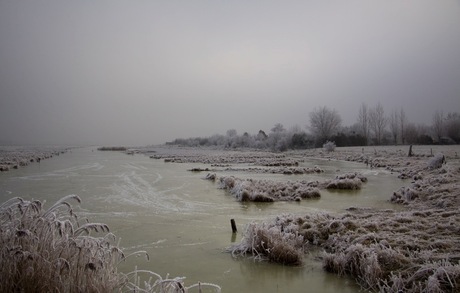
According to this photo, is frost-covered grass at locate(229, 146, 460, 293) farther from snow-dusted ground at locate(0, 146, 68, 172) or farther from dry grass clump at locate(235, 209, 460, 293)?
snow-dusted ground at locate(0, 146, 68, 172)

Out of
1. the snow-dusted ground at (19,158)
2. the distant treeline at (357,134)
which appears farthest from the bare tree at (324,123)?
the snow-dusted ground at (19,158)

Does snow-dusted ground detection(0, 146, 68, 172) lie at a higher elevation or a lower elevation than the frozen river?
higher

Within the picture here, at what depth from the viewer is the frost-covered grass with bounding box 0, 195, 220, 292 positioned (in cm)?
423

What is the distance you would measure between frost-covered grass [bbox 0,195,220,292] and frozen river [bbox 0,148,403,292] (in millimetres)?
2420

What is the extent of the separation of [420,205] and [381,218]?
13.7 ft

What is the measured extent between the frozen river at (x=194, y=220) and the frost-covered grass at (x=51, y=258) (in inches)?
95.3

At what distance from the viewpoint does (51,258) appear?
463cm

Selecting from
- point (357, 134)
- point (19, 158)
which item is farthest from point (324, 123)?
point (19, 158)

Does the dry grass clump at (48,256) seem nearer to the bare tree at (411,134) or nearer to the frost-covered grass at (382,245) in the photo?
the frost-covered grass at (382,245)

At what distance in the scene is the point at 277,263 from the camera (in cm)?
766

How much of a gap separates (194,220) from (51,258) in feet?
25.0

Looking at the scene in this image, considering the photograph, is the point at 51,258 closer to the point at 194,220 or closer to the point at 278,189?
the point at 194,220

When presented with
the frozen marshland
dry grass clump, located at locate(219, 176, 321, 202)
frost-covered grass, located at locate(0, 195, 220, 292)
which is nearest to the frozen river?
the frozen marshland

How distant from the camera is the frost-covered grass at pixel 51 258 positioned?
4227 mm
